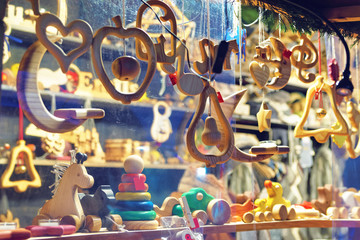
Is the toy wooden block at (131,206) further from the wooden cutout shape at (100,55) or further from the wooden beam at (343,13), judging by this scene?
the wooden beam at (343,13)

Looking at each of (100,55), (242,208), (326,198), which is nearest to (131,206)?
(100,55)

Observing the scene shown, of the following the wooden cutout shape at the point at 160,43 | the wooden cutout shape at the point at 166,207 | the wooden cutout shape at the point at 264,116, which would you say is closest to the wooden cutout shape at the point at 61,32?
the wooden cutout shape at the point at 160,43

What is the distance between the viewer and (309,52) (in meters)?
1.76

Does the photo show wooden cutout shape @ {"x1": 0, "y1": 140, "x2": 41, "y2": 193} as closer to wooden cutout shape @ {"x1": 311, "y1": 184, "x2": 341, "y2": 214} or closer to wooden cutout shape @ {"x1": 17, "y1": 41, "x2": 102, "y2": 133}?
wooden cutout shape @ {"x1": 17, "y1": 41, "x2": 102, "y2": 133}

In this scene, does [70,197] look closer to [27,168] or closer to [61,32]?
[27,168]

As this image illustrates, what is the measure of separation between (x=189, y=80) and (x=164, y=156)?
0.31 metres

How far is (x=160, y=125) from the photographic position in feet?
4.88

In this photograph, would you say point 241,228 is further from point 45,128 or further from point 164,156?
point 45,128

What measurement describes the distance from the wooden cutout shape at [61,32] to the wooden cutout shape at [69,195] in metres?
0.37

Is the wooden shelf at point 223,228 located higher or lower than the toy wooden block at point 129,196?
lower

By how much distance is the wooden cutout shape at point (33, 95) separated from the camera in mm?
952

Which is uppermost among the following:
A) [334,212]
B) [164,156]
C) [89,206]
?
[164,156]

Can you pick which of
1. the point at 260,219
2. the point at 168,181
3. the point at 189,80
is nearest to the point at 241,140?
the point at 260,219

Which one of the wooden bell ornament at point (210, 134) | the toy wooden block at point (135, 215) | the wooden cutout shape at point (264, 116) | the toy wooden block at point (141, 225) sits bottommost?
the toy wooden block at point (141, 225)
